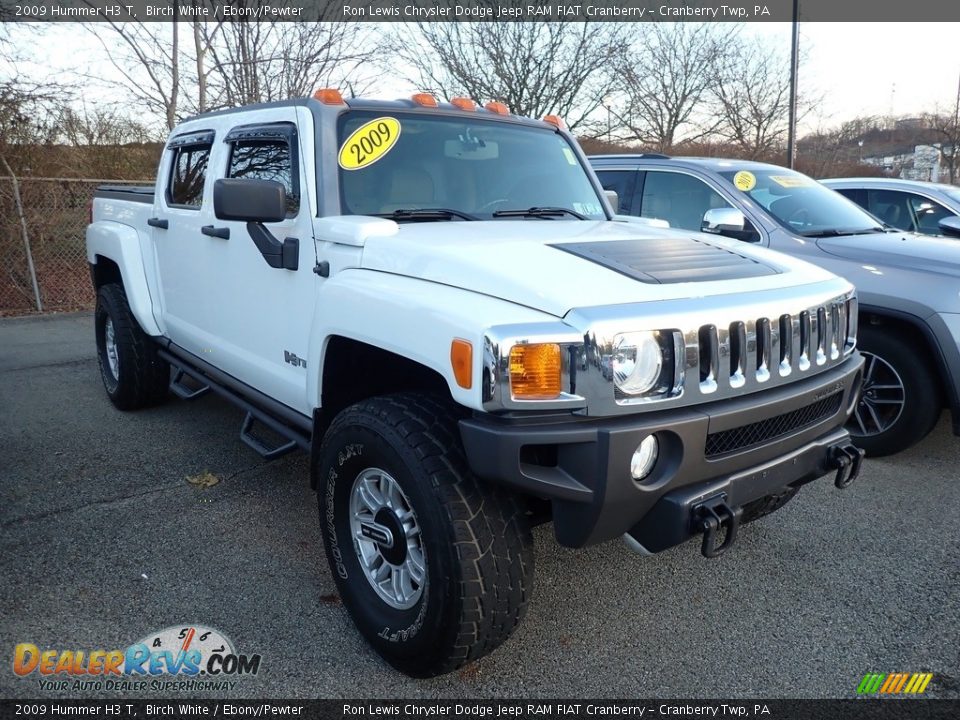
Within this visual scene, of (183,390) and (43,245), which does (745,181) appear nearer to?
(183,390)

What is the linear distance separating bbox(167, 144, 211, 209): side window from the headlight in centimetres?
289

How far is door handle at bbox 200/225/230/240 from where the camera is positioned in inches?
146

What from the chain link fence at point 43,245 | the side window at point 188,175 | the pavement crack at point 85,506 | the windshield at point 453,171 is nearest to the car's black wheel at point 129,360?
the side window at point 188,175

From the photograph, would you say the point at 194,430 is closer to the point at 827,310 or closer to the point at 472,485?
the point at 472,485

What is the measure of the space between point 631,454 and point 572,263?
2.37 feet

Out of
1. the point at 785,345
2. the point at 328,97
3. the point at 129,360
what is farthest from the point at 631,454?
the point at 129,360

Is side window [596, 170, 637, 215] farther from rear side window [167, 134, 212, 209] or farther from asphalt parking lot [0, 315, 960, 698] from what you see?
rear side window [167, 134, 212, 209]

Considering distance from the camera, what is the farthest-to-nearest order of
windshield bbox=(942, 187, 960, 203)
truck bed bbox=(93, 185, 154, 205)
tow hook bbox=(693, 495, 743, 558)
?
windshield bbox=(942, 187, 960, 203) < truck bed bbox=(93, 185, 154, 205) < tow hook bbox=(693, 495, 743, 558)

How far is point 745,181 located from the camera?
543 centimetres

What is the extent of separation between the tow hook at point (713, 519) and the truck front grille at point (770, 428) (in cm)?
→ 16

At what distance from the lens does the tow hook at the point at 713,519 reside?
221 centimetres

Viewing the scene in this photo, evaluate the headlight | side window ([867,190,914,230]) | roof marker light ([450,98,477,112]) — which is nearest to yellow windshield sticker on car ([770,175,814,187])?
side window ([867,190,914,230])

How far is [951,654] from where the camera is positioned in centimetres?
268

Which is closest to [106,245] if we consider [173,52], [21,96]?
[21,96]
